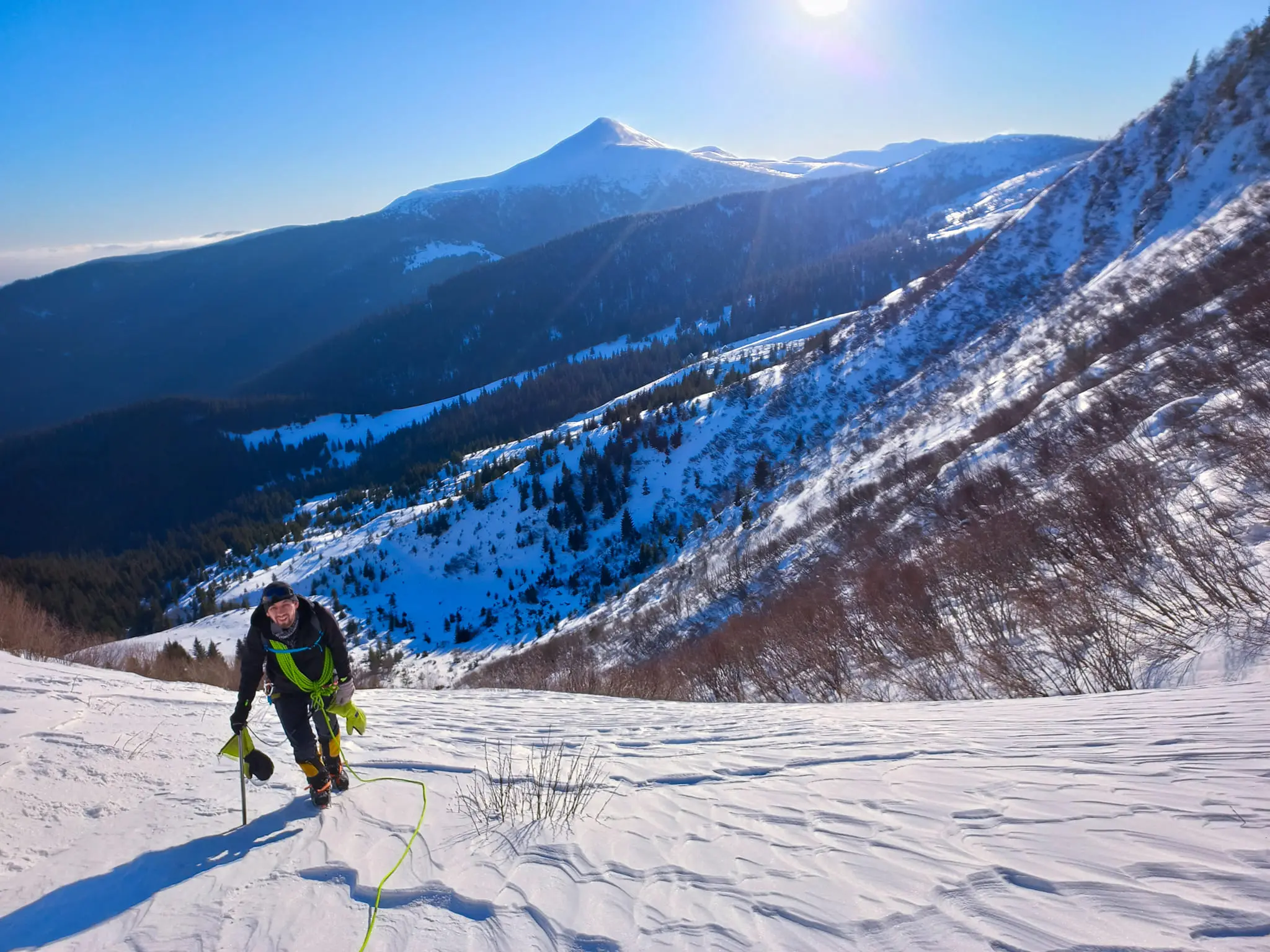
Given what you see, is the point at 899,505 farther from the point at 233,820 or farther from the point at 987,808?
the point at 233,820

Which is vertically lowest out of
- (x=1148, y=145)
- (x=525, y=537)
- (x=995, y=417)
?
(x=525, y=537)

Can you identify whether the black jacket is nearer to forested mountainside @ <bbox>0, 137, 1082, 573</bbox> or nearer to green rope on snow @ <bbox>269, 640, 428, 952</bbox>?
green rope on snow @ <bbox>269, 640, 428, 952</bbox>

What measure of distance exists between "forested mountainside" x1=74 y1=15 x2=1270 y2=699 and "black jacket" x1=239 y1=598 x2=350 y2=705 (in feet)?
24.1

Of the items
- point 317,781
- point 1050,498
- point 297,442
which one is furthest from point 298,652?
point 297,442

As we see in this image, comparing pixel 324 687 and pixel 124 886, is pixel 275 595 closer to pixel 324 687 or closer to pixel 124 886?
pixel 324 687

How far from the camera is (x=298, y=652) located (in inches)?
184

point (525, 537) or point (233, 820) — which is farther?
point (525, 537)

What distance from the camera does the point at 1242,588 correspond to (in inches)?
254

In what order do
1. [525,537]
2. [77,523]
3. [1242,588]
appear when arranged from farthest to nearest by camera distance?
1. [77,523]
2. [525,537]
3. [1242,588]

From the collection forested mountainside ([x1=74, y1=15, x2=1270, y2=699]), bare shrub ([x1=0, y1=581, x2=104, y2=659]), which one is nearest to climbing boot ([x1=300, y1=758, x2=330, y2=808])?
forested mountainside ([x1=74, y1=15, x2=1270, y2=699])

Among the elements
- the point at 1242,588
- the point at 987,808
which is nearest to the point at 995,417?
the point at 1242,588

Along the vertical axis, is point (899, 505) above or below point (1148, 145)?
below

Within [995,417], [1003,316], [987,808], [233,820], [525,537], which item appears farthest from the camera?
[525,537]

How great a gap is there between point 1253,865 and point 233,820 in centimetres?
612
